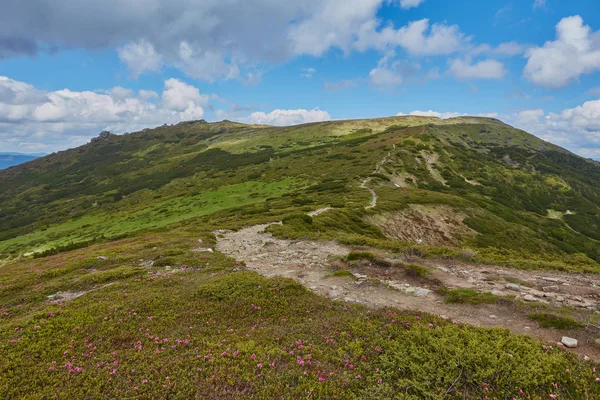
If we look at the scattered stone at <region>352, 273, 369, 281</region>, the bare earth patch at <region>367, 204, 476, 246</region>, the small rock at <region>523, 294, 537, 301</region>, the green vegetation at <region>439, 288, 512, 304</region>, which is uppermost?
the small rock at <region>523, 294, 537, 301</region>

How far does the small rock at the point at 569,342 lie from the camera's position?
963cm

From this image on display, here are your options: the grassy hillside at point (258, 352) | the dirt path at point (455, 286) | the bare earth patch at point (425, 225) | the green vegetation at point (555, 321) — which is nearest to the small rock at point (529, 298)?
the dirt path at point (455, 286)

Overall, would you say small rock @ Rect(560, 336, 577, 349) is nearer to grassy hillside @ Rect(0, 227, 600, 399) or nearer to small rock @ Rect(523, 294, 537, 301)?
grassy hillside @ Rect(0, 227, 600, 399)

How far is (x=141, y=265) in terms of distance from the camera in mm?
22062

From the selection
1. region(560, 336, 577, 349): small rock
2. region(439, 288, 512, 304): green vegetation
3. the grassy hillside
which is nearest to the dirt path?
region(560, 336, 577, 349): small rock

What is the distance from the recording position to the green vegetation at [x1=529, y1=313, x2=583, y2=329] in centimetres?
1072

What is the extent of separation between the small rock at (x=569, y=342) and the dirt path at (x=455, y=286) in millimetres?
167

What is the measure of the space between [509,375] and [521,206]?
98.2 meters

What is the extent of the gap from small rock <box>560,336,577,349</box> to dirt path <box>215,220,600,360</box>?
6.6 inches

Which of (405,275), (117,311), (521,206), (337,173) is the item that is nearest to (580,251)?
(521,206)

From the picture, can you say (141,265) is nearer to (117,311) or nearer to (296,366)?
(117,311)

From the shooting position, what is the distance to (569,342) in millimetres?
9727

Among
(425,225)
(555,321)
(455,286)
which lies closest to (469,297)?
(455,286)

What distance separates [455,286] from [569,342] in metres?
5.72
